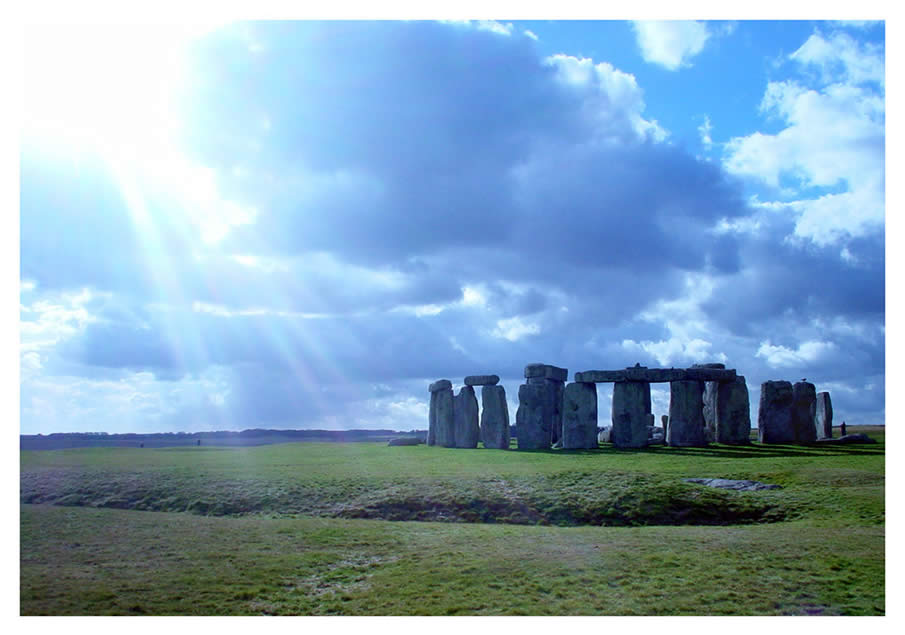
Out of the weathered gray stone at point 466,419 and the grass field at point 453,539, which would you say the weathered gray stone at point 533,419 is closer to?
the weathered gray stone at point 466,419

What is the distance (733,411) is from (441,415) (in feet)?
41.3

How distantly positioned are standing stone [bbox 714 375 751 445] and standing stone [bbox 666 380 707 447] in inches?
54.0

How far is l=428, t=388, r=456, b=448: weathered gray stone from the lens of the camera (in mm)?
34875

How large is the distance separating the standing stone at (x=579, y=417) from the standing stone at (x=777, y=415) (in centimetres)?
701

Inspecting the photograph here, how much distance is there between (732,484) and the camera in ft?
60.5

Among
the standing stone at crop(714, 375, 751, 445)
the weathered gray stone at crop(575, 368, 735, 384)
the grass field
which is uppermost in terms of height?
the weathered gray stone at crop(575, 368, 735, 384)

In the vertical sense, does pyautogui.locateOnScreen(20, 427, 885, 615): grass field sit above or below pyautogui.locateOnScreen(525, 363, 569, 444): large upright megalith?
below

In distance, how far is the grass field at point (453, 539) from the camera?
1049 cm

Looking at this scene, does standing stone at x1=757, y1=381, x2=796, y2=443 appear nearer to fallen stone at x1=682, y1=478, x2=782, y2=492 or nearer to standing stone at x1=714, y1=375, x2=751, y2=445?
standing stone at x1=714, y1=375, x2=751, y2=445

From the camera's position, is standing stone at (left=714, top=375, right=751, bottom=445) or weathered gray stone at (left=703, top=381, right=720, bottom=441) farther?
weathered gray stone at (left=703, top=381, right=720, bottom=441)

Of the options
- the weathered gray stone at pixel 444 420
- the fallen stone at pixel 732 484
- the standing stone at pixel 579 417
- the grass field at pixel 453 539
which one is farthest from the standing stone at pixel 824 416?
the fallen stone at pixel 732 484

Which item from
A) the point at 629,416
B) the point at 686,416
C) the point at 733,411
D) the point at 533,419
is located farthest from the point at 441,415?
the point at 733,411

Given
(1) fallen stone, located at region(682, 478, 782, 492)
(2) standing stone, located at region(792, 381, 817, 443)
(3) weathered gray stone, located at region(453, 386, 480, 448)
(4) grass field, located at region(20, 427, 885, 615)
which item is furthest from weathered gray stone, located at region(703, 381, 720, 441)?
(1) fallen stone, located at region(682, 478, 782, 492)

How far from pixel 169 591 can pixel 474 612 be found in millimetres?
4259
